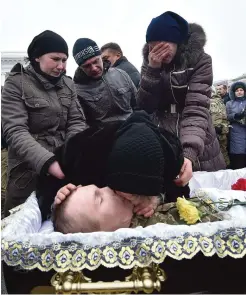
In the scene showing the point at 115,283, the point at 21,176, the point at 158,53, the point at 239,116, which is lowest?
the point at 239,116

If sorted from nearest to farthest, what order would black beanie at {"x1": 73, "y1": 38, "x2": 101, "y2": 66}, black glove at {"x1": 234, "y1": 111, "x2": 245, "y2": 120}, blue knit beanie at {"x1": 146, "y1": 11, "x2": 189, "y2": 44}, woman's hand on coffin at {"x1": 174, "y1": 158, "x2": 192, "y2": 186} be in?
woman's hand on coffin at {"x1": 174, "y1": 158, "x2": 192, "y2": 186} < blue knit beanie at {"x1": 146, "y1": 11, "x2": 189, "y2": 44} < black beanie at {"x1": 73, "y1": 38, "x2": 101, "y2": 66} < black glove at {"x1": 234, "y1": 111, "x2": 245, "y2": 120}

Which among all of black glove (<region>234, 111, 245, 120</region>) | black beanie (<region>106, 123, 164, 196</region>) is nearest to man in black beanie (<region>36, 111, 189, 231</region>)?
black beanie (<region>106, 123, 164, 196</region>)

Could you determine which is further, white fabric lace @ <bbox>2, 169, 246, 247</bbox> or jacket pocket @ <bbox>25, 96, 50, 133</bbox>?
jacket pocket @ <bbox>25, 96, 50, 133</bbox>

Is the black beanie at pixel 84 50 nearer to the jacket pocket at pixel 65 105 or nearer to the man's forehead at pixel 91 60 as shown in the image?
the man's forehead at pixel 91 60

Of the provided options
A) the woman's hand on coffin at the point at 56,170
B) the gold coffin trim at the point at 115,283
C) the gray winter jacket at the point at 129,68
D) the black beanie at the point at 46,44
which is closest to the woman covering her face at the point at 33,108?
the black beanie at the point at 46,44

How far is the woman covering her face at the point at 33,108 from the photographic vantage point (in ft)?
4.18

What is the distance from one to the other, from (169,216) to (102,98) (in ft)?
2.71

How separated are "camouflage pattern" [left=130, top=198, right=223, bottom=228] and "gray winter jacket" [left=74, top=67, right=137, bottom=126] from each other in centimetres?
71

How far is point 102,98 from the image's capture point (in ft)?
5.38

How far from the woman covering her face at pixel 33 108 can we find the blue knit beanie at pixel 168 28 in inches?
14.3

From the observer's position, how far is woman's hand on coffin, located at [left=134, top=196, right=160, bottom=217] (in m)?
0.95

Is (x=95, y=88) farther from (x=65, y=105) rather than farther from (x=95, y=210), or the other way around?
(x=95, y=210)

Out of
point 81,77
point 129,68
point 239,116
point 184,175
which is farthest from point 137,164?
point 239,116

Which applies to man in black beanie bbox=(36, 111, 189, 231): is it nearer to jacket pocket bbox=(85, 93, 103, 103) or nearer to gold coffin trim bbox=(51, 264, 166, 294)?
gold coffin trim bbox=(51, 264, 166, 294)
